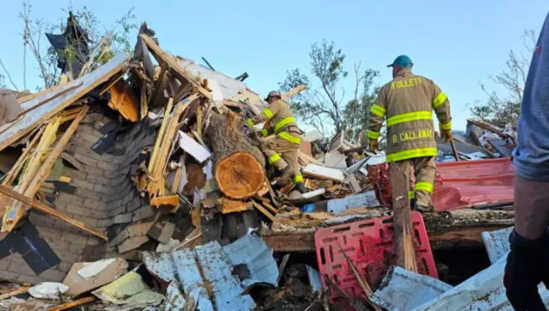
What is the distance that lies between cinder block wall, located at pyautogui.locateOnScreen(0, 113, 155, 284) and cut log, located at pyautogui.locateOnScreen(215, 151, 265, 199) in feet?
3.25

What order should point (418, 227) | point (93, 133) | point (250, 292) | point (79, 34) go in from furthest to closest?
point (79, 34)
point (93, 133)
point (250, 292)
point (418, 227)

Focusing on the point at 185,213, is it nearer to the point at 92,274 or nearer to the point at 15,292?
the point at 92,274

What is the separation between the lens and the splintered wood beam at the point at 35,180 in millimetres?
4664

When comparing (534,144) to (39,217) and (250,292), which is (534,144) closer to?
(250,292)

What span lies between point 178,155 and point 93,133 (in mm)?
1450

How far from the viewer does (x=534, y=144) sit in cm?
111

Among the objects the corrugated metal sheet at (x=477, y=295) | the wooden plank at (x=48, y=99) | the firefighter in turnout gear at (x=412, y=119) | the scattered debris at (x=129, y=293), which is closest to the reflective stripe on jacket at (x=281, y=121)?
the firefighter in turnout gear at (x=412, y=119)

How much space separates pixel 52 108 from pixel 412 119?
15.9 ft

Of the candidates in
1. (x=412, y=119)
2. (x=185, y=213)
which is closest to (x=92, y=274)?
(x=185, y=213)

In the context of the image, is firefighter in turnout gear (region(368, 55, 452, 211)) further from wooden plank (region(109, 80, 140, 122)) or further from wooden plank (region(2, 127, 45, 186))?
wooden plank (region(2, 127, 45, 186))

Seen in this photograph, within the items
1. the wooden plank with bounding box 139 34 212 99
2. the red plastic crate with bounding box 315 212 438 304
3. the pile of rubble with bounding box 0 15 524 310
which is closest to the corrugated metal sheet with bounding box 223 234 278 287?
the pile of rubble with bounding box 0 15 524 310

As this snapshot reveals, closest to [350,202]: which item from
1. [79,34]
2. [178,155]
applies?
[178,155]

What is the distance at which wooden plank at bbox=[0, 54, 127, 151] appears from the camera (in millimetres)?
5730

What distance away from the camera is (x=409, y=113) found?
407 cm
